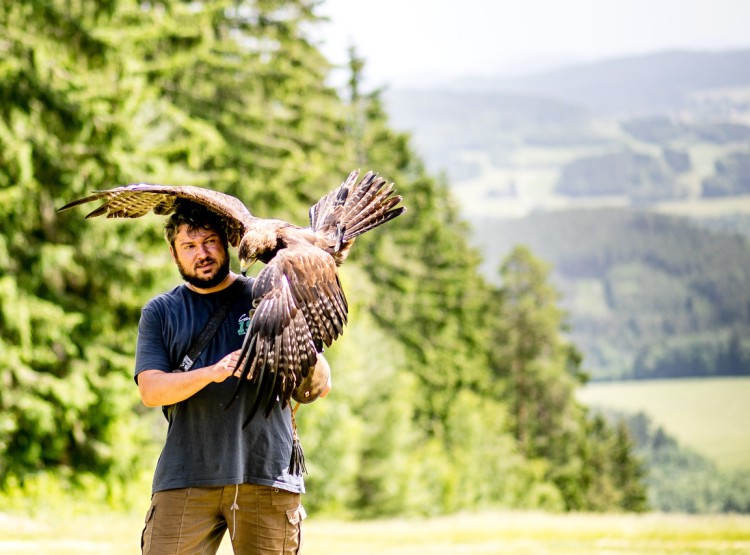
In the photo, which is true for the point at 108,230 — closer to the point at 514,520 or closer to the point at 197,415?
the point at 514,520

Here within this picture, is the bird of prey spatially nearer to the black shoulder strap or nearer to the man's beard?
the man's beard

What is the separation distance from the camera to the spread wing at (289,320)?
3772 mm

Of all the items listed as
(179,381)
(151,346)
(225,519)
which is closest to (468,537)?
(225,519)

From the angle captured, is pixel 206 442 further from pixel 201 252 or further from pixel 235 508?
pixel 201 252

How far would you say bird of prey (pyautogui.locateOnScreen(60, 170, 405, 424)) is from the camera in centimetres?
380

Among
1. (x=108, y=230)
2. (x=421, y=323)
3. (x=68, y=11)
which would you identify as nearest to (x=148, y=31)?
(x=68, y=11)

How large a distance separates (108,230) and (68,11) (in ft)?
12.2

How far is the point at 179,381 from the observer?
12.6 feet

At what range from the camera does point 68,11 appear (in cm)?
1648

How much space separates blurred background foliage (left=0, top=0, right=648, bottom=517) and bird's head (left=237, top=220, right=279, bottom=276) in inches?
463

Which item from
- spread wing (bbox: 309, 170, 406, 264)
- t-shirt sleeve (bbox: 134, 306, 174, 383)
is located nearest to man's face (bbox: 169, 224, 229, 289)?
t-shirt sleeve (bbox: 134, 306, 174, 383)

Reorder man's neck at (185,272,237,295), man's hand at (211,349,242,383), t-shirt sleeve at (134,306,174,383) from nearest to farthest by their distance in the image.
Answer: man's hand at (211,349,242,383)
t-shirt sleeve at (134,306,174,383)
man's neck at (185,272,237,295)

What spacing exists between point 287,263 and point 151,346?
2.16ft

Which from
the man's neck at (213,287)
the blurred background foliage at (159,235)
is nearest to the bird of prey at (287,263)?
the man's neck at (213,287)
